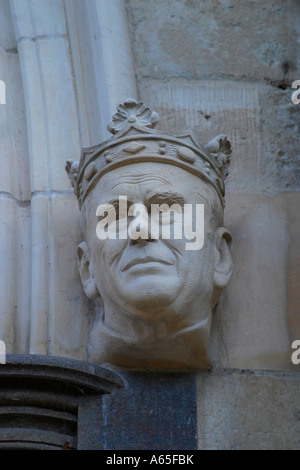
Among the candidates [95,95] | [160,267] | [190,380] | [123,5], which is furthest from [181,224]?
[123,5]

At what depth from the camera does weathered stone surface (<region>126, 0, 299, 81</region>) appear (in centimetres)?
433

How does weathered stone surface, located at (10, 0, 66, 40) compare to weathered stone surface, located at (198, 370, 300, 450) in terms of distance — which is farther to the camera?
weathered stone surface, located at (10, 0, 66, 40)

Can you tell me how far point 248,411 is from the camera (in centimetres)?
369

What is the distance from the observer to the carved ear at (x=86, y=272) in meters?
3.77

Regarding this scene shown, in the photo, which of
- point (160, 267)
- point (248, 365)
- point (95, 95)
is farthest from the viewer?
point (95, 95)

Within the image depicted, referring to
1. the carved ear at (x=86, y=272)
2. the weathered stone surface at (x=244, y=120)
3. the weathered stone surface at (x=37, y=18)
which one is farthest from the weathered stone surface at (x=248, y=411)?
the weathered stone surface at (x=37, y=18)

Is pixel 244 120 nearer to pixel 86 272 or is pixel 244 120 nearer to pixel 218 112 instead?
pixel 218 112

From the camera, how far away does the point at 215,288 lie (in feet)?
12.3

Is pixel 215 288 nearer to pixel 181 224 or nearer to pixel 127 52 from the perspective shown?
pixel 181 224

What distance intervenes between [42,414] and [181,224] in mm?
596

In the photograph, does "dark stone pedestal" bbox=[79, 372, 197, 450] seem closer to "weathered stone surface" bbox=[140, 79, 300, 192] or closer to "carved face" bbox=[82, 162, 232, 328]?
"carved face" bbox=[82, 162, 232, 328]

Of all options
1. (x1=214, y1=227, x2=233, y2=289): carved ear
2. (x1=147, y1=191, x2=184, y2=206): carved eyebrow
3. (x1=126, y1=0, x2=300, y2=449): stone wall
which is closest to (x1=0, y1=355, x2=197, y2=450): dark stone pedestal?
(x1=126, y1=0, x2=300, y2=449): stone wall

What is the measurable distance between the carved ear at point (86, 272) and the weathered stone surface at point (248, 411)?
14.1 inches

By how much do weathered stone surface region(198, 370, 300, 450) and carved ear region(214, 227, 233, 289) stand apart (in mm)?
243
